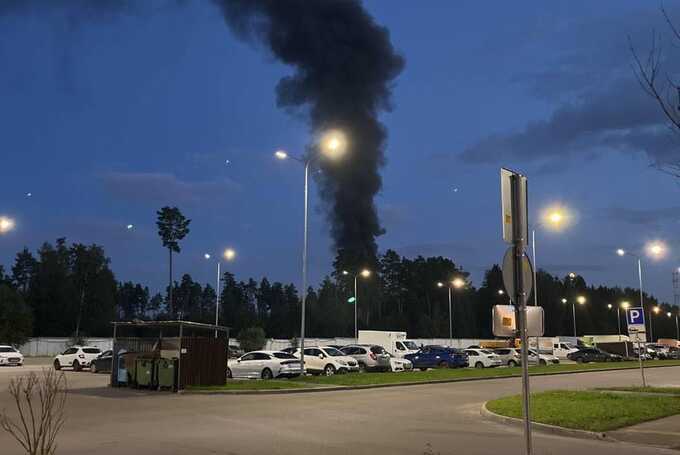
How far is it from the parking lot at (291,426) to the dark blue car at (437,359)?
21.9 metres

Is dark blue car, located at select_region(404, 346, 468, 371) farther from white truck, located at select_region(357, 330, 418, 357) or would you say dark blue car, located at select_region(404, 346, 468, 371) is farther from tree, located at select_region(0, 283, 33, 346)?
tree, located at select_region(0, 283, 33, 346)

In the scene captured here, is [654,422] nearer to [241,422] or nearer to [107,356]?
[241,422]

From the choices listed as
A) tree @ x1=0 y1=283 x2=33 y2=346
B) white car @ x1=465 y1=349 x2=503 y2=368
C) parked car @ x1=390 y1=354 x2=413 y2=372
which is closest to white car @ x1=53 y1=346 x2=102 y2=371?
parked car @ x1=390 y1=354 x2=413 y2=372

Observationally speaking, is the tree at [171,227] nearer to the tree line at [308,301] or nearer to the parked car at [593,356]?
the tree line at [308,301]

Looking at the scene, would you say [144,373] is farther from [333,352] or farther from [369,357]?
[369,357]

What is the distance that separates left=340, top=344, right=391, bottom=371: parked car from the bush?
27.4 m

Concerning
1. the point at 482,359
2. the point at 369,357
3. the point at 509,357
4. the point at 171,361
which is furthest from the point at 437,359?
the point at 171,361

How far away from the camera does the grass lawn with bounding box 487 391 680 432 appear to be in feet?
45.8

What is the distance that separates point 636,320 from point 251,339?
157 feet

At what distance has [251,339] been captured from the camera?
6512 centimetres

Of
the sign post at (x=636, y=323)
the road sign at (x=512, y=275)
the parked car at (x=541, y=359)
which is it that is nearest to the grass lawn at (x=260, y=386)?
the sign post at (x=636, y=323)

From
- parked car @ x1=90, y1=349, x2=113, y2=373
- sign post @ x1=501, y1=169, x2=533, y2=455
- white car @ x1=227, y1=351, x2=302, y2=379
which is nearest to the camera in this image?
sign post @ x1=501, y1=169, x2=533, y2=455

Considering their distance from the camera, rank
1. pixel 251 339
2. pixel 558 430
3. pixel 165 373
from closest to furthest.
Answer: pixel 558 430 < pixel 165 373 < pixel 251 339

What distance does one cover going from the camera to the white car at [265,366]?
31.2m
